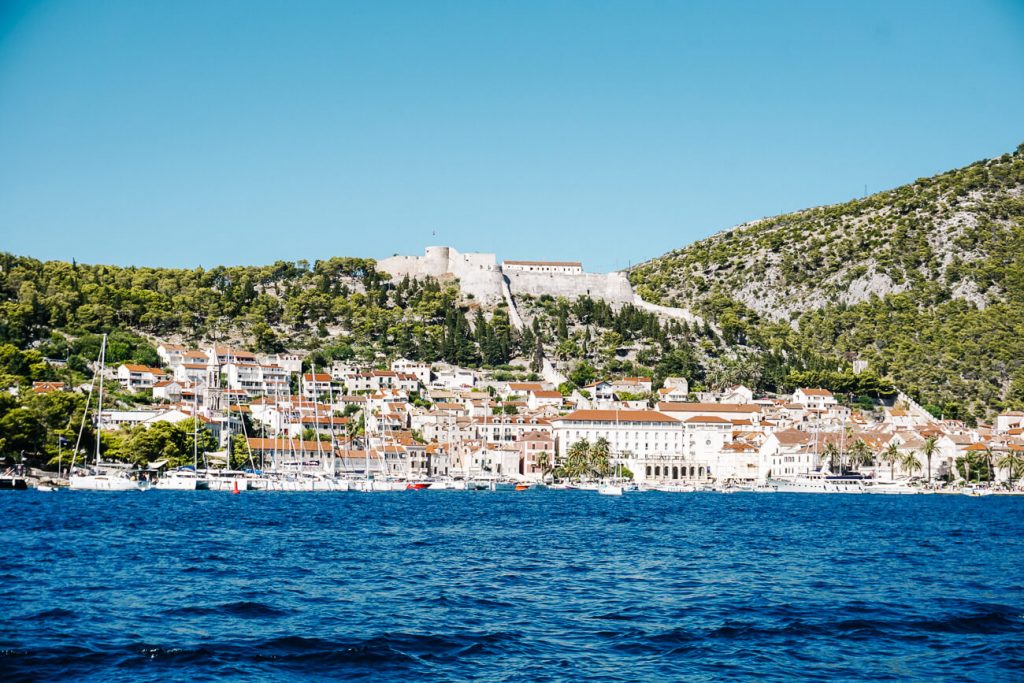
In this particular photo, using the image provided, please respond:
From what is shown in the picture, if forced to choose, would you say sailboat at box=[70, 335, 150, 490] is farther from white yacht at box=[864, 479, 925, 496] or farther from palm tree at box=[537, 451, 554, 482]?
white yacht at box=[864, 479, 925, 496]

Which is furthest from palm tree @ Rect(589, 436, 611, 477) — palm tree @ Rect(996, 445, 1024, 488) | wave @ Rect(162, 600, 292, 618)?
wave @ Rect(162, 600, 292, 618)

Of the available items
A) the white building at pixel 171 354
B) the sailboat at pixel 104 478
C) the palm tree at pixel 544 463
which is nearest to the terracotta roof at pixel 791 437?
the palm tree at pixel 544 463

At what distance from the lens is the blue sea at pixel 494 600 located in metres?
16.2

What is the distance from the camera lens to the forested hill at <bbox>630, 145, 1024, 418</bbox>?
113438mm

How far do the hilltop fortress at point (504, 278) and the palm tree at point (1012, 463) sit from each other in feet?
163

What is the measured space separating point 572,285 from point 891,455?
4833 cm

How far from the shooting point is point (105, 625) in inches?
720

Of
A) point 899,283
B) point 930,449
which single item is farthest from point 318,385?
point 899,283

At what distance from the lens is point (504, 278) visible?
125m

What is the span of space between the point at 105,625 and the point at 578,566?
11.8 metres

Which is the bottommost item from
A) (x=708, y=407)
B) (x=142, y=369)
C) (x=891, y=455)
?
(x=891, y=455)

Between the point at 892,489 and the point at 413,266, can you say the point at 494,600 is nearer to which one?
the point at 892,489

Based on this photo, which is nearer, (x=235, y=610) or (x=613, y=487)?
(x=235, y=610)

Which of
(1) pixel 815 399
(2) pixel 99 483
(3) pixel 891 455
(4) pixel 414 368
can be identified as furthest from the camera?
(4) pixel 414 368
